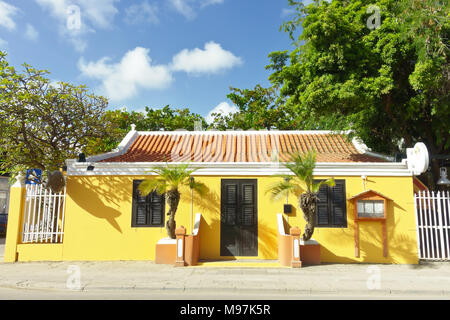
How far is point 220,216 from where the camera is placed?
10.1 metres

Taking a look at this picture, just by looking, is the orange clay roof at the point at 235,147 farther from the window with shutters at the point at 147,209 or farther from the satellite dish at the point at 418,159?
the window with shutters at the point at 147,209

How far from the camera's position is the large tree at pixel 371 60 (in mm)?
9492

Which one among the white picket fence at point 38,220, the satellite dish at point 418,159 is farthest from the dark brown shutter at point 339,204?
the white picket fence at point 38,220

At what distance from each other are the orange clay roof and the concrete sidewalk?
12.5 ft

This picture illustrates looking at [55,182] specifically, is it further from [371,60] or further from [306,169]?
[371,60]

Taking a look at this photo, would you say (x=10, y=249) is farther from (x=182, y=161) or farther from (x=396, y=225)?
(x=396, y=225)

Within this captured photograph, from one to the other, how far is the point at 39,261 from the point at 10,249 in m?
0.99

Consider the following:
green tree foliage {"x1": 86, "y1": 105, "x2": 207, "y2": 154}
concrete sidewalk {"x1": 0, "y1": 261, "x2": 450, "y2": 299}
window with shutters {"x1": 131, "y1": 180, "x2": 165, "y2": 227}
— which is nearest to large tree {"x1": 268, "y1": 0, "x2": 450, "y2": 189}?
concrete sidewalk {"x1": 0, "y1": 261, "x2": 450, "y2": 299}

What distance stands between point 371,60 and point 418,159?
3.62m

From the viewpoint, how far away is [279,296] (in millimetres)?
6238

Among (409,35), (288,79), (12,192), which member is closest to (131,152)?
(12,192)

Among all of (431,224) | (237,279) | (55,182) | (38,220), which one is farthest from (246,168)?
(38,220)

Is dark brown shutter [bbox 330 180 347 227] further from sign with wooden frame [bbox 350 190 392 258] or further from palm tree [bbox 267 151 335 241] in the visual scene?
palm tree [bbox 267 151 335 241]

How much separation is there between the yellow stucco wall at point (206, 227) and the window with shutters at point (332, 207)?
7.0 inches
